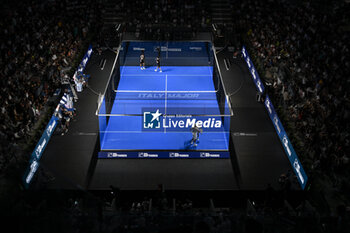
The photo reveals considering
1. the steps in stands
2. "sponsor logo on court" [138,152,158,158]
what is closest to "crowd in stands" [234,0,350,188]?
the steps in stands

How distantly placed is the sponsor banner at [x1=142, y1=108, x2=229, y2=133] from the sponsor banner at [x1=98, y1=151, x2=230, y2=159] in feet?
3.46

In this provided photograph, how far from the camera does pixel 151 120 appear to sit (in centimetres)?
1627

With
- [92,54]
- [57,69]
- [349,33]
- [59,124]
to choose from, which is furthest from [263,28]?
[59,124]

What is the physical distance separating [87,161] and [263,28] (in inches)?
777

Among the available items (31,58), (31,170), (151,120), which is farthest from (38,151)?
(31,58)

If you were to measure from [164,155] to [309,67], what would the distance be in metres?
11.3

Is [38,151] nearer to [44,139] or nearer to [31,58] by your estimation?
[44,139]

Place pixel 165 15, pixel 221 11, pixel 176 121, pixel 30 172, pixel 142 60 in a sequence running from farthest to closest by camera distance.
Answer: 1. pixel 221 11
2. pixel 165 15
3. pixel 142 60
4. pixel 176 121
5. pixel 30 172

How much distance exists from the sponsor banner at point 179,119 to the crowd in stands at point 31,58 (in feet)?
17.8

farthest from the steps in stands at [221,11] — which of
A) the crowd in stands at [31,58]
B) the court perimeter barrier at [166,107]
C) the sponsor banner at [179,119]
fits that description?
the sponsor banner at [179,119]

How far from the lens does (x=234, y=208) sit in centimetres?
1402

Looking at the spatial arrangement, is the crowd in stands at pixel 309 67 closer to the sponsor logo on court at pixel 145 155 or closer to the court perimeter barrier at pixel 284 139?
the court perimeter barrier at pixel 284 139

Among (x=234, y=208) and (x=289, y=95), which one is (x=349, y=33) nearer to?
(x=289, y=95)

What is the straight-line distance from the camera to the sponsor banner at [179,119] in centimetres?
1608
